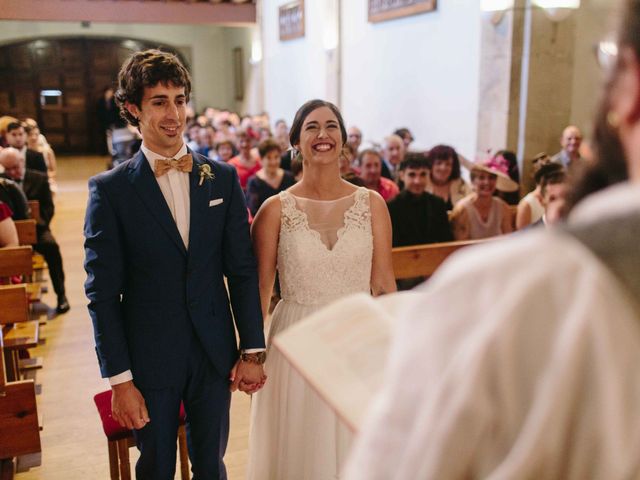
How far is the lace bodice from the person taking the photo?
2340mm

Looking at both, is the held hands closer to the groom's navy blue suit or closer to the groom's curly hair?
the groom's navy blue suit

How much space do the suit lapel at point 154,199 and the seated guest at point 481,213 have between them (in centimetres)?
282

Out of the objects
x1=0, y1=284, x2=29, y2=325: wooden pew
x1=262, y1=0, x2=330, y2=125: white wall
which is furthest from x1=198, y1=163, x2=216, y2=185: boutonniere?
x1=262, y1=0, x2=330, y2=125: white wall

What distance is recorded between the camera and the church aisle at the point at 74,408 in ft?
10.1

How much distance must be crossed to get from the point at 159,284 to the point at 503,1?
5252 millimetres

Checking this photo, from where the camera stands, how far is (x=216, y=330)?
2.04m

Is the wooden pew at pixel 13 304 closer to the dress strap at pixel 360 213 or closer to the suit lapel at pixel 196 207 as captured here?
the suit lapel at pixel 196 207

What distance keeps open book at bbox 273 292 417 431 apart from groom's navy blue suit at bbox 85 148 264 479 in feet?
3.88

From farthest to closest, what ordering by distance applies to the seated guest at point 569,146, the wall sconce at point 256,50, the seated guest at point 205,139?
the wall sconce at point 256,50 → the seated guest at point 205,139 → the seated guest at point 569,146

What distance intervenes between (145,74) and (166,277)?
0.59 meters

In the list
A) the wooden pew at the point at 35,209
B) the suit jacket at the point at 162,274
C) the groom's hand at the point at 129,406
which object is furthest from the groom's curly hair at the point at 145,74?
the wooden pew at the point at 35,209

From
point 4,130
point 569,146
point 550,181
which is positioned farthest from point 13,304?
point 569,146

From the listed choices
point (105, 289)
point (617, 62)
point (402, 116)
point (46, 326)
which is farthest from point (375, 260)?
point (402, 116)

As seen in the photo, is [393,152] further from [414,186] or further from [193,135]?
[193,135]
